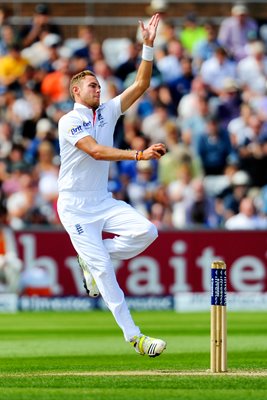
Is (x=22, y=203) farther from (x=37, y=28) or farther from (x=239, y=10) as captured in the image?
(x=239, y=10)

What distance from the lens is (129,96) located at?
9.69m

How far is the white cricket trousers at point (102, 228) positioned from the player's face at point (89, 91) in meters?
0.69

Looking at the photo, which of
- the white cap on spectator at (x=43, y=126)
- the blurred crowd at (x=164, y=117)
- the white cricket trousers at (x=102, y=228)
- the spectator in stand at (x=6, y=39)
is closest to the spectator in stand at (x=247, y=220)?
the blurred crowd at (x=164, y=117)

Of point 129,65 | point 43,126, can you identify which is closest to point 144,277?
point 43,126

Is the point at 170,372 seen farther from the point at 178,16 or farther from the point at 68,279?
the point at 178,16

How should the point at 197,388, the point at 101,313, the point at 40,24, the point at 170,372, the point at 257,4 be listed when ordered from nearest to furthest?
the point at 197,388 → the point at 170,372 → the point at 101,313 → the point at 40,24 → the point at 257,4

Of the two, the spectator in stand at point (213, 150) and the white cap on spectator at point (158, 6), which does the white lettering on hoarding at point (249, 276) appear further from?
the white cap on spectator at point (158, 6)

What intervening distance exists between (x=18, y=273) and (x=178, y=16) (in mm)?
7091

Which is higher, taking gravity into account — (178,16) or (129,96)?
(178,16)

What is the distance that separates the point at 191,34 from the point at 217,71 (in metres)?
1.06

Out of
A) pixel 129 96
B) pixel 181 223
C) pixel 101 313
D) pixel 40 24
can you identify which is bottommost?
pixel 101 313

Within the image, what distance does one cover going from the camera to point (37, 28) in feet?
67.8

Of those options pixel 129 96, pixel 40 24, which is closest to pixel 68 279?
pixel 40 24

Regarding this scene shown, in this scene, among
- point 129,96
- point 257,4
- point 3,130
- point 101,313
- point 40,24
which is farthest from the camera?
point 257,4
